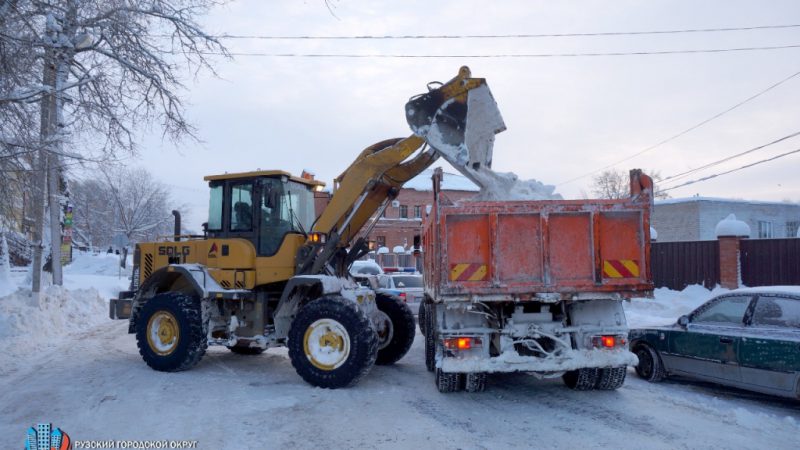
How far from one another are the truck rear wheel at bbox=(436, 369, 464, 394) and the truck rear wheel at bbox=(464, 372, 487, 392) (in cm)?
9

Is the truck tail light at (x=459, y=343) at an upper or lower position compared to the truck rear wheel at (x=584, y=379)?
upper

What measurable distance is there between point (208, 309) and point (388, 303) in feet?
9.72

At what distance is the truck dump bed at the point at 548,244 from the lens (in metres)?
6.83

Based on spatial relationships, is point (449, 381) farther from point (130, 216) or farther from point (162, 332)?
point (130, 216)

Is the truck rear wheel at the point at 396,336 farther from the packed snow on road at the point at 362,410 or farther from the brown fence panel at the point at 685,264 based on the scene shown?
the brown fence panel at the point at 685,264

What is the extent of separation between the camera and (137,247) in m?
10.5

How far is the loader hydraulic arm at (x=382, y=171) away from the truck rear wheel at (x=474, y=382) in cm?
277

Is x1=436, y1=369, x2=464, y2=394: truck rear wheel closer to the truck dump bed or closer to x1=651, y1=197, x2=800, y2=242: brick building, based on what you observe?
the truck dump bed

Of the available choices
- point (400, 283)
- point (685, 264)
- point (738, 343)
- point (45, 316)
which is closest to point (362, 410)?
point (738, 343)

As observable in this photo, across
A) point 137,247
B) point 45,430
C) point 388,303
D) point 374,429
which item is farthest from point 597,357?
point 137,247

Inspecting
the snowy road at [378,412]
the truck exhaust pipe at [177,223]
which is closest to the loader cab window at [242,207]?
the truck exhaust pipe at [177,223]

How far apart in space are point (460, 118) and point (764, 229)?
129 ft

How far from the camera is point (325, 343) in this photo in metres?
7.96

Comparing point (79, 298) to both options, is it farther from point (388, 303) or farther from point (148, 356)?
point (388, 303)
